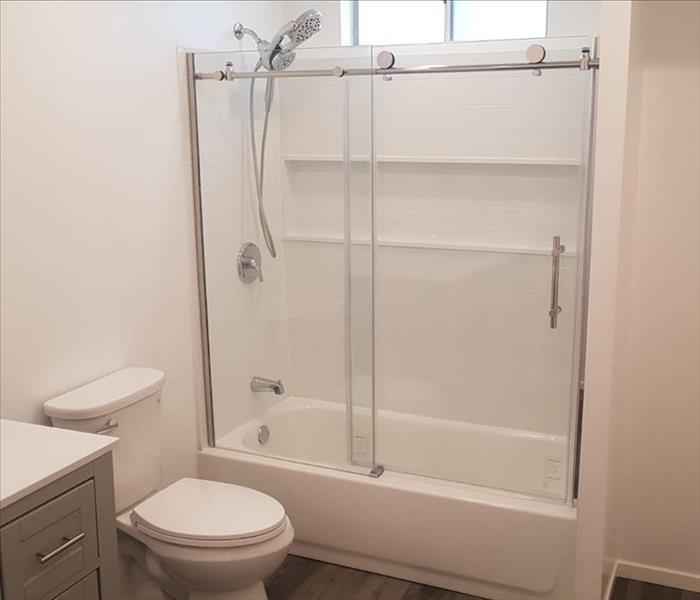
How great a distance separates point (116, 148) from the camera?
2682mm

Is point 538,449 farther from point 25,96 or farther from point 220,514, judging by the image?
point 25,96

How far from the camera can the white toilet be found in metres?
2.39

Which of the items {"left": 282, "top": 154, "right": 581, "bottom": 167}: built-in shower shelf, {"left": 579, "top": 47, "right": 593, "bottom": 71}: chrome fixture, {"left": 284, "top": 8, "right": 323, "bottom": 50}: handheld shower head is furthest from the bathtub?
{"left": 284, "top": 8, "right": 323, "bottom": 50}: handheld shower head

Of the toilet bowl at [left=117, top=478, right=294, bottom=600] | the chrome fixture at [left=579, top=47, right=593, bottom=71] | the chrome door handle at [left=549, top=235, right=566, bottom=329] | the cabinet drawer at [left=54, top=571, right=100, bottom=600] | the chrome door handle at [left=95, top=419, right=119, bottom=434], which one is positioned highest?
the chrome fixture at [left=579, top=47, right=593, bottom=71]

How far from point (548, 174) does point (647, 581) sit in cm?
149

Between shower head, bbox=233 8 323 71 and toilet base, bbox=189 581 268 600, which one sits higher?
shower head, bbox=233 8 323 71

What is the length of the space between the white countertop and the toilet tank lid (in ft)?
0.63

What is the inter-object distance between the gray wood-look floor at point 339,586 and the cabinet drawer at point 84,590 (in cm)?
92

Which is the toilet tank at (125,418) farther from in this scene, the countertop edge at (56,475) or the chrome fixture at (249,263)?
the chrome fixture at (249,263)

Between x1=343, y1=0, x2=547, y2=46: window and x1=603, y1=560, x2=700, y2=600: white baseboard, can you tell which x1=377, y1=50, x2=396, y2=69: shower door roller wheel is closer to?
x1=343, y1=0, x2=547, y2=46: window

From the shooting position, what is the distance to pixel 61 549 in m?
1.92

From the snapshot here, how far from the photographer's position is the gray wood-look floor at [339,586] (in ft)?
9.30

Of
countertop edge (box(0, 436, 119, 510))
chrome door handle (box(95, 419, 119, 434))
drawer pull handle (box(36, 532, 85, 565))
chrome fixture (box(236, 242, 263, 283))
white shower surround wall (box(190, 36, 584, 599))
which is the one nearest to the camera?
countertop edge (box(0, 436, 119, 510))

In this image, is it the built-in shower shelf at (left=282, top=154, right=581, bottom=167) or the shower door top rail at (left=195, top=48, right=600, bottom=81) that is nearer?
the shower door top rail at (left=195, top=48, right=600, bottom=81)
